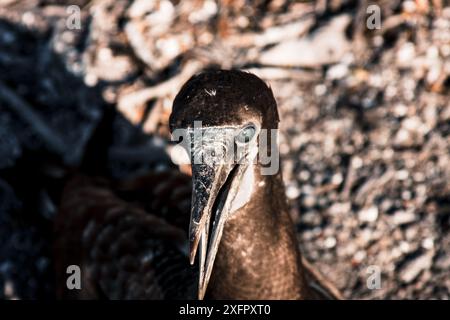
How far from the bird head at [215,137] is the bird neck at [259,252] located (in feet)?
0.80

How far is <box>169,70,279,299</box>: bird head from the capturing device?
308 centimetres

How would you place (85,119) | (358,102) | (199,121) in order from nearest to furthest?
(199,121)
(358,102)
(85,119)

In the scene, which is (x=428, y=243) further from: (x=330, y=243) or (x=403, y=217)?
(x=330, y=243)

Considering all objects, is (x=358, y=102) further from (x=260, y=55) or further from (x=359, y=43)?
(x=260, y=55)

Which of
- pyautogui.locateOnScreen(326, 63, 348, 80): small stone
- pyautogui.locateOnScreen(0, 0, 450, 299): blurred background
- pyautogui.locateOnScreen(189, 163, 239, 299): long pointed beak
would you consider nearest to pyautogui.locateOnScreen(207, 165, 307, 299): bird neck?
pyautogui.locateOnScreen(189, 163, 239, 299): long pointed beak

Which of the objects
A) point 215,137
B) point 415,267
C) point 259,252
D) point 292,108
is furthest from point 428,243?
point 215,137

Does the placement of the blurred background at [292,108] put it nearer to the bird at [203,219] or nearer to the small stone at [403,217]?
the small stone at [403,217]

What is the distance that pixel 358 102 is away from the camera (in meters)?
5.59

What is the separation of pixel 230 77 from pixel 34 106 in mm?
3377

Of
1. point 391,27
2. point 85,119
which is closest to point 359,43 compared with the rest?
point 391,27

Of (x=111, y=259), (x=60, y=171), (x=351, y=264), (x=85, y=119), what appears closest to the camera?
(x=111, y=259)

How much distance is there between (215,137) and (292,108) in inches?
104

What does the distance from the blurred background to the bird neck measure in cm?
112

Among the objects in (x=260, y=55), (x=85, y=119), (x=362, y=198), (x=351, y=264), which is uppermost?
(x=260, y=55)
